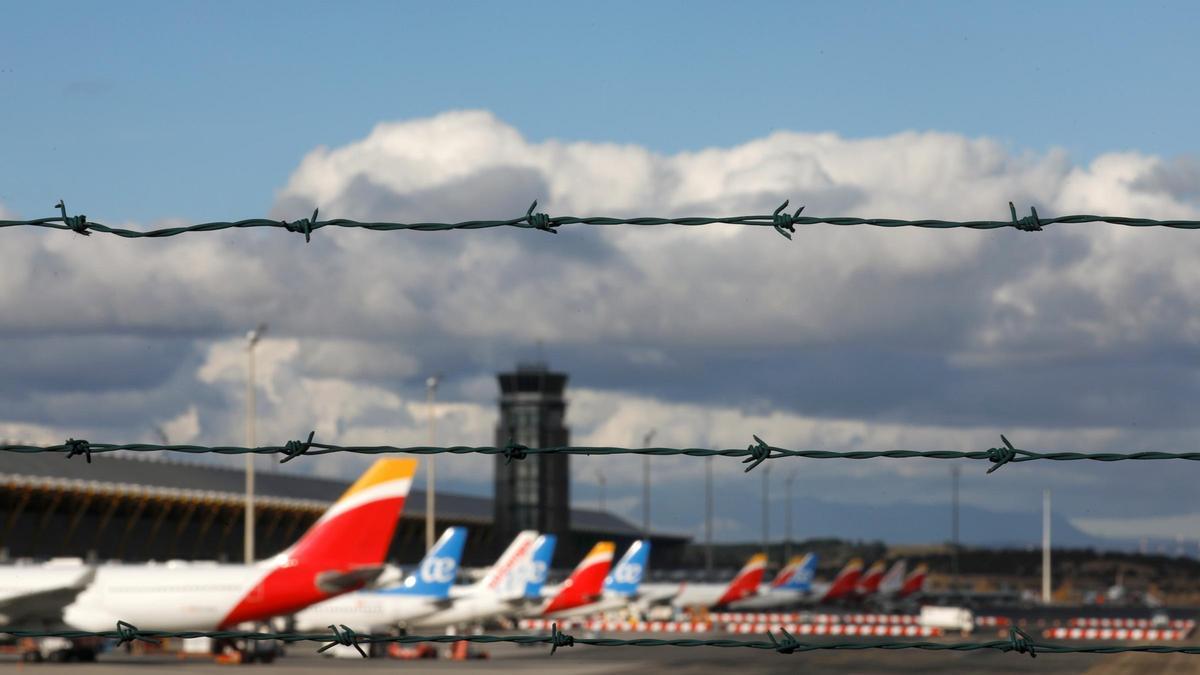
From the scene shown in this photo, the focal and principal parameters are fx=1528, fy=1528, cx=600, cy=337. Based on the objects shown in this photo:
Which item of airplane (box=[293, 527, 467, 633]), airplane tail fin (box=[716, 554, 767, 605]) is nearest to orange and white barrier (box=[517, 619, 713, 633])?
airplane tail fin (box=[716, 554, 767, 605])

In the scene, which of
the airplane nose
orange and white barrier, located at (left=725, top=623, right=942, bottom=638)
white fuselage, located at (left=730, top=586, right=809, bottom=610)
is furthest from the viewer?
white fuselage, located at (left=730, top=586, right=809, bottom=610)

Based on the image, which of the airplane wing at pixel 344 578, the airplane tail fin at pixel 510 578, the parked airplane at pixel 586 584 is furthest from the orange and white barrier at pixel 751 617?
the airplane wing at pixel 344 578

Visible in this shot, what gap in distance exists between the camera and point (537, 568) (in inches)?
2692

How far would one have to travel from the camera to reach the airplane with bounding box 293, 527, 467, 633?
59406 millimetres

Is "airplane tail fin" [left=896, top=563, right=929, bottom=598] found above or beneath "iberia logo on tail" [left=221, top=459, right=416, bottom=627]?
beneath

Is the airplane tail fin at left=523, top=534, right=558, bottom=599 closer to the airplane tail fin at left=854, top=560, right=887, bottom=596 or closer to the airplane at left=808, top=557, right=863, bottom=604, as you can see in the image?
the airplane at left=808, top=557, right=863, bottom=604

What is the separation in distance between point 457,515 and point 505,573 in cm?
7814

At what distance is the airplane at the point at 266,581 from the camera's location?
48438 millimetres

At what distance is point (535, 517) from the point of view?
16638 cm

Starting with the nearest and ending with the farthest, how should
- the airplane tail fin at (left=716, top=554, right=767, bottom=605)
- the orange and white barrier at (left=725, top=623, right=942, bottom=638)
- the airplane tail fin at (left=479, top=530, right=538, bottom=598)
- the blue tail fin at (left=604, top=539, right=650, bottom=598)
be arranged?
1. the airplane tail fin at (left=479, top=530, right=538, bottom=598)
2. the orange and white barrier at (left=725, top=623, right=942, bottom=638)
3. the blue tail fin at (left=604, top=539, right=650, bottom=598)
4. the airplane tail fin at (left=716, top=554, right=767, bottom=605)

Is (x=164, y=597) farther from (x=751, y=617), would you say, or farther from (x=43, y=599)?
(x=751, y=617)

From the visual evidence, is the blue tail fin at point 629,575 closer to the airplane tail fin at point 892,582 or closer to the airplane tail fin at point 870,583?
the airplane tail fin at point 870,583

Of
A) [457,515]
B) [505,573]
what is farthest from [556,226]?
[457,515]

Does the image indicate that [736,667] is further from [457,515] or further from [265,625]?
[457,515]
